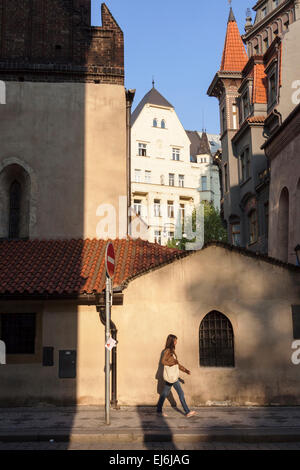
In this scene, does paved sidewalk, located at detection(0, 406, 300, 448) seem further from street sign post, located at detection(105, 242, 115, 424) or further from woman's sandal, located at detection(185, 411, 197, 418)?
street sign post, located at detection(105, 242, 115, 424)

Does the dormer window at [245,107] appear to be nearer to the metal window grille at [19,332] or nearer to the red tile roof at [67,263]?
the red tile roof at [67,263]

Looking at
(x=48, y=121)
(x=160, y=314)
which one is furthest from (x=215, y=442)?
(x=48, y=121)

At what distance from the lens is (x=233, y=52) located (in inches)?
1356

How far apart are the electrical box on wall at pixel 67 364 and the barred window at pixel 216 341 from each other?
10.7 feet

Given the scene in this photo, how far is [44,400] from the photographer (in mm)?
12438

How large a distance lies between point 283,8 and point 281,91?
48.5ft

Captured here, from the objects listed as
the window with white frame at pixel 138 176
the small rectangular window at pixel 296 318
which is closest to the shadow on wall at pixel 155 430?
the small rectangular window at pixel 296 318

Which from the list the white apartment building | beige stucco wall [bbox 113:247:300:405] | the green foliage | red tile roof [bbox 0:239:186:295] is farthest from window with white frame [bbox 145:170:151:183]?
beige stucco wall [bbox 113:247:300:405]

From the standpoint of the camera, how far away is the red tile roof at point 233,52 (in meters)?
33.5

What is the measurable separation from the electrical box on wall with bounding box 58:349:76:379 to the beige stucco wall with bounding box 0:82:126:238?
15.0ft

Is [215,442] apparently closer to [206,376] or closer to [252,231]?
[206,376]

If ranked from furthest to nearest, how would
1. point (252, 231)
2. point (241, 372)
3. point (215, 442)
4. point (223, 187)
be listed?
point (223, 187) < point (252, 231) < point (241, 372) < point (215, 442)

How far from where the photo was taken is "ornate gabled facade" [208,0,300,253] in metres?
24.6

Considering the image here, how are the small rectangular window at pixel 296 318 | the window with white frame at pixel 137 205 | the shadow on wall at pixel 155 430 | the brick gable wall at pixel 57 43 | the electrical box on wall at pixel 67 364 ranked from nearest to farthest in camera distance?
the shadow on wall at pixel 155 430 → the small rectangular window at pixel 296 318 → the electrical box on wall at pixel 67 364 → the brick gable wall at pixel 57 43 → the window with white frame at pixel 137 205
